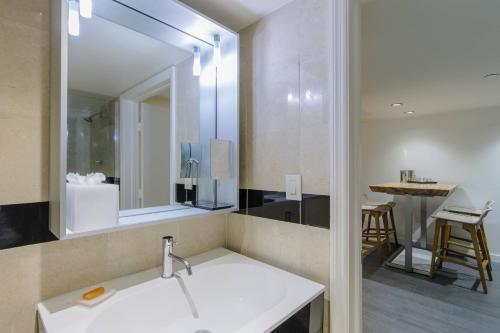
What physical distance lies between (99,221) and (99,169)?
256 millimetres

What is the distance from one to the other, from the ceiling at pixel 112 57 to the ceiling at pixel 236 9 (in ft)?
0.77

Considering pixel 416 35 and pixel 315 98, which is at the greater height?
pixel 416 35

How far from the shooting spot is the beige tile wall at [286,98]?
978 millimetres

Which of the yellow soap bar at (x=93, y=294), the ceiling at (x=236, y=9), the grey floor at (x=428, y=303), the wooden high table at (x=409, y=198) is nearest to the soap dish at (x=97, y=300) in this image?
the yellow soap bar at (x=93, y=294)

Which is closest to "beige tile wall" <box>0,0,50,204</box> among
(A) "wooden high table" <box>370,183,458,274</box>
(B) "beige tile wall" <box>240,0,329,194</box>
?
(B) "beige tile wall" <box>240,0,329,194</box>

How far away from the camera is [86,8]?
90 centimetres

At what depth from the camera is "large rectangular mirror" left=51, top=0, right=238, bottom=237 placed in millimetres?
764

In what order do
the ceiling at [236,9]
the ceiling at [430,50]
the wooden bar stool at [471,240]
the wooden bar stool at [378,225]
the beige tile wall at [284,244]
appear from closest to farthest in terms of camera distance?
the beige tile wall at [284,244], the ceiling at [236,9], the ceiling at [430,50], the wooden bar stool at [471,240], the wooden bar stool at [378,225]

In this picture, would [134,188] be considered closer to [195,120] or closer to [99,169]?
[99,169]

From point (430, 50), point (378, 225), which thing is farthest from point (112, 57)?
point (378, 225)

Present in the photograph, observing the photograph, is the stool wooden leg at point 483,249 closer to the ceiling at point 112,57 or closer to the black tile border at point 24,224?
the ceiling at point 112,57

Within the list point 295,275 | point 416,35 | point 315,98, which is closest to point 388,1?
point 416,35

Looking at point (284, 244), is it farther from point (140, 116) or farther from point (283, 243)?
point (140, 116)

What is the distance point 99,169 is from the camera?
0.94 meters
